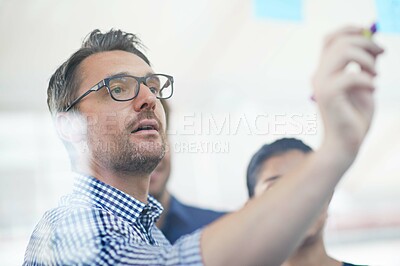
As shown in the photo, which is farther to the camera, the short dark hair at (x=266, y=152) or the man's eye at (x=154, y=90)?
Result: the short dark hair at (x=266, y=152)

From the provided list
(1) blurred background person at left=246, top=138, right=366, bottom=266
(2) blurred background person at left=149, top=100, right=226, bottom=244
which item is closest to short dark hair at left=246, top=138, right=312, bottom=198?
(1) blurred background person at left=246, top=138, right=366, bottom=266

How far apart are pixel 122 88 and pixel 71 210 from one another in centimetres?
17

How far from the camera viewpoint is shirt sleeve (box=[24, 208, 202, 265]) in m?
0.48

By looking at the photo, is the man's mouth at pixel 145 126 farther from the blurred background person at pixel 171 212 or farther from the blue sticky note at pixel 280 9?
the blue sticky note at pixel 280 9

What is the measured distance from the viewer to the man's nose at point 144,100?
2.09ft

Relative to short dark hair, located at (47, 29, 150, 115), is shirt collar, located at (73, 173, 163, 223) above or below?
below

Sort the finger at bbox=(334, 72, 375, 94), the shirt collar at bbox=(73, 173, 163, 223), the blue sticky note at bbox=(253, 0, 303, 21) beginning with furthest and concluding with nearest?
the blue sticky note at bbox=(253, 0, 303, 21), the shirt collar at bbox=(73, 173, 163, 223), the finger at bbox=(334, 72, 375, 94)

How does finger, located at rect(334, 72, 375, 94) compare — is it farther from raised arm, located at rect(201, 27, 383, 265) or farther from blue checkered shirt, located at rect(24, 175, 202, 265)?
blue checkered shirt, located at rect(24, 175, 202, 265)

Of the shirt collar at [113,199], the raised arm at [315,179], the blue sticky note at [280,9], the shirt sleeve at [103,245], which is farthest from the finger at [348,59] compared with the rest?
the blue sticky note at [280,9]

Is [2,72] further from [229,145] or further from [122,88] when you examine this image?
[229,145]

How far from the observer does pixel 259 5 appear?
0.92 meters

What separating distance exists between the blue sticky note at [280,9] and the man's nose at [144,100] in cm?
36

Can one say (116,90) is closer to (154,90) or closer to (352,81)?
(154,90)

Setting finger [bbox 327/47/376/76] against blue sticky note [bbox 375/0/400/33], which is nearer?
finger [bbox 327/47/376/76]
